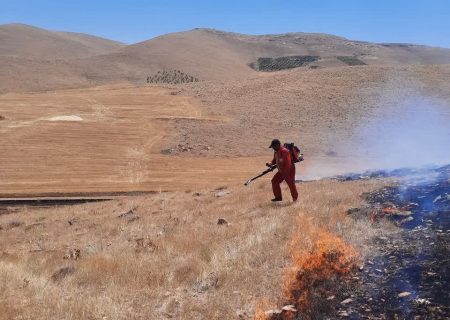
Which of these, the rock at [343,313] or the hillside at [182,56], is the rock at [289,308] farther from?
the hillside at [182,56]

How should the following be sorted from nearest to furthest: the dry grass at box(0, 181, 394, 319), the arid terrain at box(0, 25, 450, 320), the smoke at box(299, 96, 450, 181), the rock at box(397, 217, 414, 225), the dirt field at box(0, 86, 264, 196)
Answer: the dry grass at box(0, 181, 394, 319)
the arid terrain at box(0, 25, 450, 320)
the rock at box(397, 217, 414, 225)
the dirt field at box(0, 86, 264, 196)
the smoke at box(299, 96, 450, 181)

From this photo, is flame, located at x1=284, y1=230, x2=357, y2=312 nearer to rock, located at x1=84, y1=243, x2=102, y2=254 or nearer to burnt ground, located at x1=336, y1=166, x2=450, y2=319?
burnt ground, located at x1=336, y1=166, x2=450, y2=319

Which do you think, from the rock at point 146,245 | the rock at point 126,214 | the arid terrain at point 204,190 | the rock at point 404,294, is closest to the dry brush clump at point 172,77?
the arid terrain at point 204,190

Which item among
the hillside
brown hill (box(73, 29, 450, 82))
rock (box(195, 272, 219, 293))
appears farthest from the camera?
brown hill (box(73, 29, 450, 82))

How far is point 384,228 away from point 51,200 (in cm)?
1365

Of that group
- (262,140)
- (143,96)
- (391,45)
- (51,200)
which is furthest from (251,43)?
(51,200)

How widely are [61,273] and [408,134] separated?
27.0 meters

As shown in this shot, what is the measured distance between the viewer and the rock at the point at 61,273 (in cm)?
696

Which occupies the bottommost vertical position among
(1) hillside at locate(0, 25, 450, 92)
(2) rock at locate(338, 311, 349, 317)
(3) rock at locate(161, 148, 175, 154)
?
(2) rock at locate(338, 311, 349, 317)

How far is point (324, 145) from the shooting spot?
93.6ft

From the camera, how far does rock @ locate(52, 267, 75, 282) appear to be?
6.96 metres

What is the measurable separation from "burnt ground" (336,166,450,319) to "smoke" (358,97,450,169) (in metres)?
13.4

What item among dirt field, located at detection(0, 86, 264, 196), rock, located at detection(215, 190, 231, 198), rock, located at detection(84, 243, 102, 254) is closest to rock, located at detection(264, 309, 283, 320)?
rock, located at detection(84, 243, 102, 254)

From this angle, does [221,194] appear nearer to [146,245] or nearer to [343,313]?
[146,245]
